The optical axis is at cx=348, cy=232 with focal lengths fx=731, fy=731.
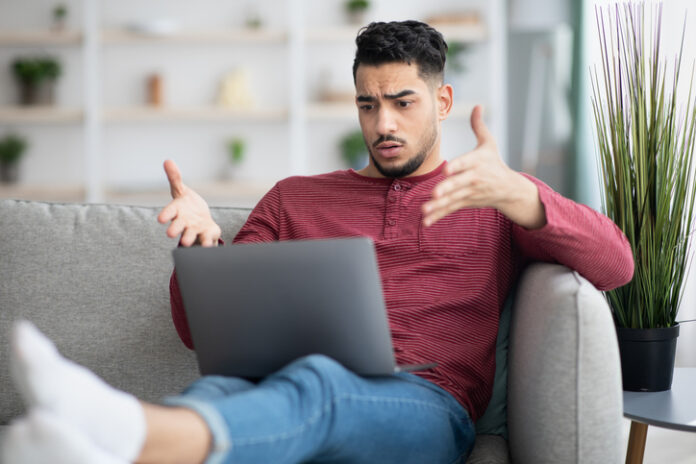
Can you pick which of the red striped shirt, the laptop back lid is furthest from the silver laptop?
the red striped shirt

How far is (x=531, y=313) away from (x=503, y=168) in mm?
280

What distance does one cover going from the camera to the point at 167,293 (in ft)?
5.42

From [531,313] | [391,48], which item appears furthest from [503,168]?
[391,48]

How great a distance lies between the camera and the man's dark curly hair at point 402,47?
5.35ft

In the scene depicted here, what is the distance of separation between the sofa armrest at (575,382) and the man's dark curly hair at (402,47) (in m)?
0.64

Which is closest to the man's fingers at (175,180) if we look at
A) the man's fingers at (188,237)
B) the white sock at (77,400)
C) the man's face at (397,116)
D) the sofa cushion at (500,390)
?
the man's fingers at (188,237)

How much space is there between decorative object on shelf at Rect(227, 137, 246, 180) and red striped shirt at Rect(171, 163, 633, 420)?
8.55 ft

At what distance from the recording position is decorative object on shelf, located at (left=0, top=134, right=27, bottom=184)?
4141 millimetres

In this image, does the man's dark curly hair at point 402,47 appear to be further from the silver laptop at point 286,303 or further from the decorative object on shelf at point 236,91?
the decorative object on shelf at point 236,91

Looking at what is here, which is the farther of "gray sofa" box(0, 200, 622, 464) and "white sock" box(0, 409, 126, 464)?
"gray sofa" box(0, 200, 622, 464)

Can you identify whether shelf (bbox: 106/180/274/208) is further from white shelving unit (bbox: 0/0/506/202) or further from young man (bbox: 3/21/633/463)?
young man (bbox: 3/21/633/463)

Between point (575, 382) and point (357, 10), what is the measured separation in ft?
11.2

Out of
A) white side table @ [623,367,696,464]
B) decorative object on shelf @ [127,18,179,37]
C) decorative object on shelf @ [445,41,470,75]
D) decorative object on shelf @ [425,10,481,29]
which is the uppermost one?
decorative object on shelf @ [425,10,481,29]

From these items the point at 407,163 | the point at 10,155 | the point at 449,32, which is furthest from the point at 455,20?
the point at 407,163
